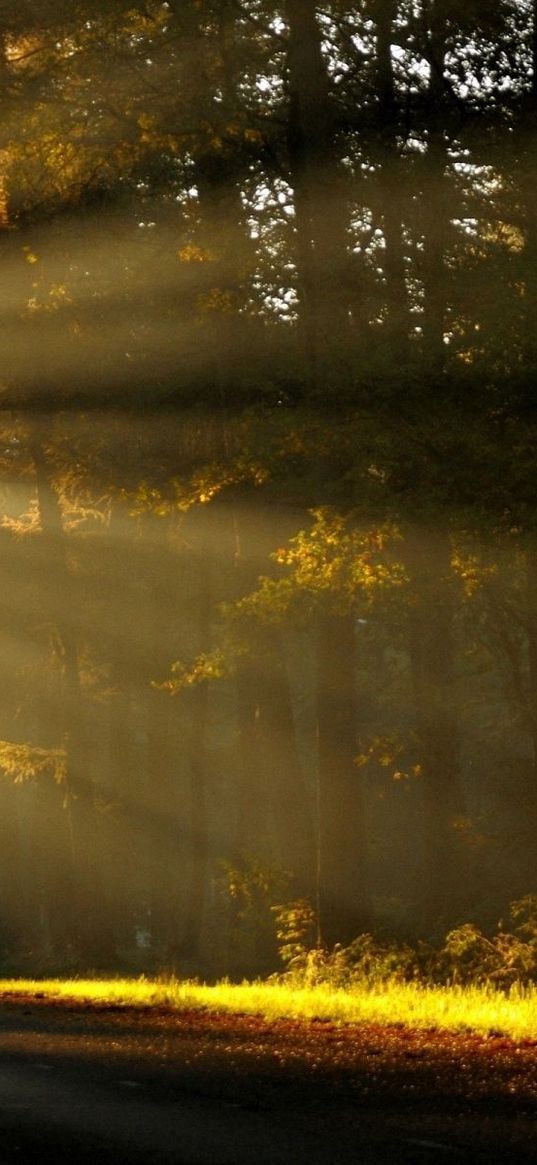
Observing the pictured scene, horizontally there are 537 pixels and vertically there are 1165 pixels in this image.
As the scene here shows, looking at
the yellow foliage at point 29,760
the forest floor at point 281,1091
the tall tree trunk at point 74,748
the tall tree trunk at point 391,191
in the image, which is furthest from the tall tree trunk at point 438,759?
the forest floor at point 281,1091

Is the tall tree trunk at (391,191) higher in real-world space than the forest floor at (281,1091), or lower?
higher

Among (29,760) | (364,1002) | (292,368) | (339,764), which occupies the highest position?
(292,368)

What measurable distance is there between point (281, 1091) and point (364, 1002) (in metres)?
5.66

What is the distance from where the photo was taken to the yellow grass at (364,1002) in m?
12.0

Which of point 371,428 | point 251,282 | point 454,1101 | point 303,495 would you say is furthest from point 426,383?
point 454,1101

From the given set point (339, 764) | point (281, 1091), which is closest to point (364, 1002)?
point (281, 1091)

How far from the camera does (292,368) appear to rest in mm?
18562

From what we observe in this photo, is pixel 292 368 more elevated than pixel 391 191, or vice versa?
pixel 391 191

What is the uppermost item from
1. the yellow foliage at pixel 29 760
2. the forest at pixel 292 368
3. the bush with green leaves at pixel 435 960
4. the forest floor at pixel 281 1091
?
the forest at pixel 292 368

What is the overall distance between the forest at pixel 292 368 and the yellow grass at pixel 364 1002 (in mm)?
3622

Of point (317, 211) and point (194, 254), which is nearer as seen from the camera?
point (317, 211)

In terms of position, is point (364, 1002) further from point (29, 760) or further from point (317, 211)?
point (29, 760)

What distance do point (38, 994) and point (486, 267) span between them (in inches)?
359

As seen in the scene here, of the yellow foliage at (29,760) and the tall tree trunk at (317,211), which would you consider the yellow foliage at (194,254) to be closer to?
the tall tree trunk at (317,211)
